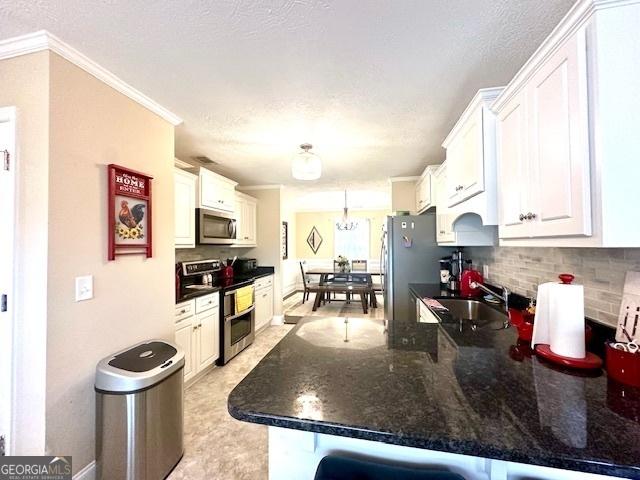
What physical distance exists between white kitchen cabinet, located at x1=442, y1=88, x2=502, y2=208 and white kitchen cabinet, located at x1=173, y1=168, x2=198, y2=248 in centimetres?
251

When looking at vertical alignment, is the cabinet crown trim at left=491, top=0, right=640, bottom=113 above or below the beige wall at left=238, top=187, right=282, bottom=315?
above

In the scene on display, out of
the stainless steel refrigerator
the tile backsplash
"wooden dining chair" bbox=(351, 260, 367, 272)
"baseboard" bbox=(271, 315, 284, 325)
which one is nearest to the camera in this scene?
the tile backsplash

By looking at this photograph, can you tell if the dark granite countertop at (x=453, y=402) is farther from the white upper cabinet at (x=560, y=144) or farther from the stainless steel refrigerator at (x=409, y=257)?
the stainless steel refrigerator at (x=409, y=257)

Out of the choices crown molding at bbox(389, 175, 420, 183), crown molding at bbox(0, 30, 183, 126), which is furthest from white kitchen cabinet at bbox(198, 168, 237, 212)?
crown molding at bbox(389, 175, 420, 183)

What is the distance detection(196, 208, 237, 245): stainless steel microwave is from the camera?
2.98 m

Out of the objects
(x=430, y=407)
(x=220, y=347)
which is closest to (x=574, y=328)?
(x=430, y=407)

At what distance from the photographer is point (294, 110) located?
1.99 metres

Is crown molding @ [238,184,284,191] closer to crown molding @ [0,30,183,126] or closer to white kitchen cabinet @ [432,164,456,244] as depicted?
white kitchen cabinet @ [432,164,456,244]

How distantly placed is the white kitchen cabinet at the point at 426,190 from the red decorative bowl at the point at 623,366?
2275 millimetres

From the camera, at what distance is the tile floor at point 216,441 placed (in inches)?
64.2

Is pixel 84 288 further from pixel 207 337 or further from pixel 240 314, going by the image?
pixel 240 314

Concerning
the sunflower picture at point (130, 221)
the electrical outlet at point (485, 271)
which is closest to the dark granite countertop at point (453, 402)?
the sunflower picture at point (130, 221)

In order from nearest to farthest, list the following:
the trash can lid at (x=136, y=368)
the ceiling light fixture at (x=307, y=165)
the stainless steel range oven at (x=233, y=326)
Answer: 1. the trash can lid at (x=136, y=368)
2. the ceiling light fixture at (x=307, y=165)
3. the stainless steel range oven at (x=233, y=326)

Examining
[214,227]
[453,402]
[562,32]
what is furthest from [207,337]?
[562,32]
